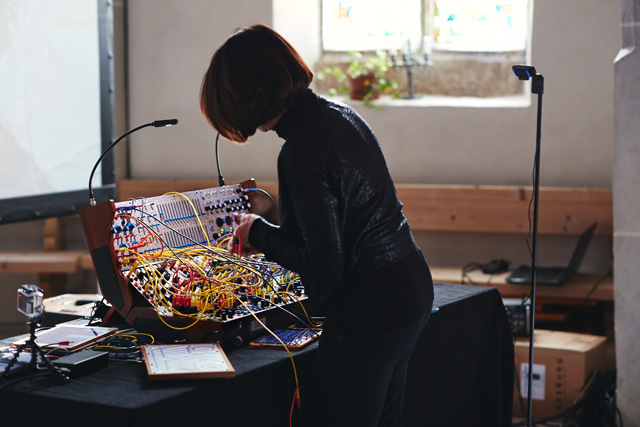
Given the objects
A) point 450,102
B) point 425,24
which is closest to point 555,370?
point 450,102

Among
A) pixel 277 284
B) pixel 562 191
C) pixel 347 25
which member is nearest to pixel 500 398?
pixel 277 284

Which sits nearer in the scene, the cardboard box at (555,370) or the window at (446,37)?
the cardboard box at (555,370)

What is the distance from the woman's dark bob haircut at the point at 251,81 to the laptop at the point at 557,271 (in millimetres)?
2382

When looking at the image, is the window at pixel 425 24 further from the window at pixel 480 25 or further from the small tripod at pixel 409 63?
the small tripod at pixel 409 63

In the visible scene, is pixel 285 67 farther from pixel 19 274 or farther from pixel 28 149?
pixel 19 274

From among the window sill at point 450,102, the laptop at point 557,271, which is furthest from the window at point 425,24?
the laptop at point 557,271

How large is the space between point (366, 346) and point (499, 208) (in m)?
2.70

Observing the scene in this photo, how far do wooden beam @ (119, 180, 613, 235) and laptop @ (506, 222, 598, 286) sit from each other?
0.35 ft

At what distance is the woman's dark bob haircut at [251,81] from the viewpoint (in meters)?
1.48

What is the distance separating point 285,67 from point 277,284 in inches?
27.9

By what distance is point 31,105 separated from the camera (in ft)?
10.9

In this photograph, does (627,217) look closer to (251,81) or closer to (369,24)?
(251,81)

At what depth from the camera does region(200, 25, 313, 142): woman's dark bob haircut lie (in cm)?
148

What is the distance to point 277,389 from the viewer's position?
5.40 feet
